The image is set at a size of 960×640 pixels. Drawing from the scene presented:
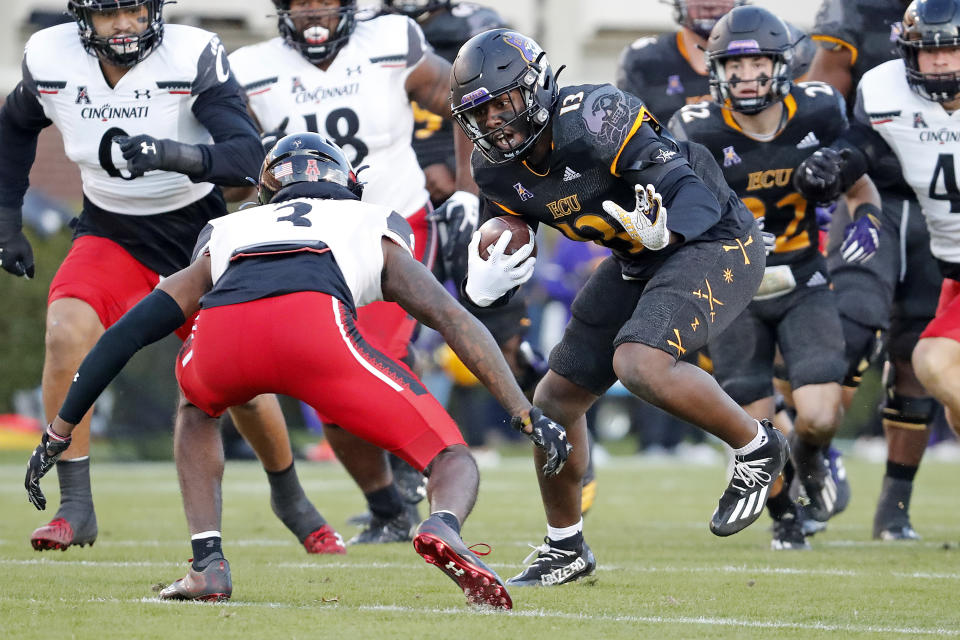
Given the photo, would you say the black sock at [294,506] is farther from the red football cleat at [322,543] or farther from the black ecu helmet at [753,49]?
the black ecu helmet at [753,49]

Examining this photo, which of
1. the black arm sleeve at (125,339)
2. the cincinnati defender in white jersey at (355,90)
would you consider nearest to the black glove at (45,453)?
the black arm sleeve at (125,339)

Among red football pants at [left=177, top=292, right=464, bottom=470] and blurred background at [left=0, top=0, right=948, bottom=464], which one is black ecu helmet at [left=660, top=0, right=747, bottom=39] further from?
blurred background at [left=0, top=0, right=948, bottom=464]

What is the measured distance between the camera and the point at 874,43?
7250mm

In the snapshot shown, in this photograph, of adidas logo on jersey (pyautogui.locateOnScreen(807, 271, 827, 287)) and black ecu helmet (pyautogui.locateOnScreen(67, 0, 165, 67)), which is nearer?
black ecu helmet (pyautogui.locateOnScreen(67, 0, 165, 67))

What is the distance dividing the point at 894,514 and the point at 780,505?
73cm

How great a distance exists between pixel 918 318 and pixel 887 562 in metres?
1.62

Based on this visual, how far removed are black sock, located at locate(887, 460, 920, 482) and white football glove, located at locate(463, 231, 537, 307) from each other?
9.45ft

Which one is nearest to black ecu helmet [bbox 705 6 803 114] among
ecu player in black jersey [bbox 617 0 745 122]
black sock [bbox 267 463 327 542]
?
ecu player in black jersey [bbox 617 0 745 122]

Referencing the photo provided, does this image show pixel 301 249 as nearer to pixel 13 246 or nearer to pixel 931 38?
pixel 13 246

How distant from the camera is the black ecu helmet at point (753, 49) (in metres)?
6.04

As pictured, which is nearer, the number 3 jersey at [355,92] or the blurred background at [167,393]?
the number 3 jersey at [355,92]

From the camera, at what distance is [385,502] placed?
20.7ft

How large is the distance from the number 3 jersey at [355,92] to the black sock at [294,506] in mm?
1349

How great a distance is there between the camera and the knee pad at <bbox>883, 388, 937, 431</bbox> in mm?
6770
